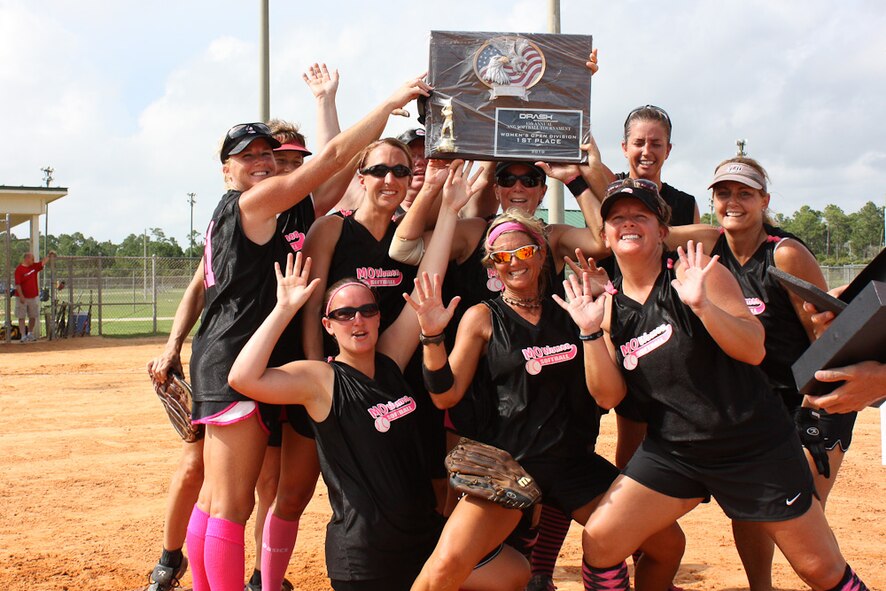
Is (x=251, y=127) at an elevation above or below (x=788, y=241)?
above

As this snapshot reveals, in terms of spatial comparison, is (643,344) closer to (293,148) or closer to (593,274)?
(593,274)

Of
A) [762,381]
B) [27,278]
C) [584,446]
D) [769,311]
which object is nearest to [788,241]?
[769,311]

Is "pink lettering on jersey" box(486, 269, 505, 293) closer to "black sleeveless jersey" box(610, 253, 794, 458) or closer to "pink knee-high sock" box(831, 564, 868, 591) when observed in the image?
"black sleeveless jersey" box(610, 253, 794, 458)

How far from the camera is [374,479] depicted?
4008 millimetres

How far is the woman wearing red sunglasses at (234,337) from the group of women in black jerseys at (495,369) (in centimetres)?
1

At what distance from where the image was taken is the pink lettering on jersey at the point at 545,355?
159 inches

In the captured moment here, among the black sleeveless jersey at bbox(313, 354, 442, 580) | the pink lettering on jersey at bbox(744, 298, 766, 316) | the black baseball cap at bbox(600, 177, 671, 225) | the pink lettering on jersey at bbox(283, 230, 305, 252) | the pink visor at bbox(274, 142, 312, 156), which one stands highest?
the pink visor at bbox(274, 142, 312, 156)

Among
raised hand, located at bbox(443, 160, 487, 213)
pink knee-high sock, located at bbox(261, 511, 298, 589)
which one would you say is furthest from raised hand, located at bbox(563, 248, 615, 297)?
pink knee-high sock, located at bbox(261, 511, 298, 589)

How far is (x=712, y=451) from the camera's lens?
380 cm

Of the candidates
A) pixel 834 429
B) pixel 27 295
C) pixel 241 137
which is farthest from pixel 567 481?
pixel 27 295

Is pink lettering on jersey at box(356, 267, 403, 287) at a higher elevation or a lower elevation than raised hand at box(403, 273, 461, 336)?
higher

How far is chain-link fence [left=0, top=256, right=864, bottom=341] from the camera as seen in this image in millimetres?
22141

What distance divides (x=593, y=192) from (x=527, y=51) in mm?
874

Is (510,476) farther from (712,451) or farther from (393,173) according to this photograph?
(393,173)
